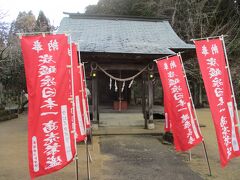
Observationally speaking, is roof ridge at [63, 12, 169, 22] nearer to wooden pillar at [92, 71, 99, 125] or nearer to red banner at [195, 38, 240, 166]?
wooden pillar at [92, 71, 99, 125]

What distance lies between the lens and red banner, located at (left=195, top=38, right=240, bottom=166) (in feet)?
20.1

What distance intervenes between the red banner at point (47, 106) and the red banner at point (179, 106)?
9.84ft

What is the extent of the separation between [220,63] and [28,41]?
149 inches

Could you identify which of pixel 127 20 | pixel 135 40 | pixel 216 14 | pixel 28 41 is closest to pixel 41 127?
pixel 28 41

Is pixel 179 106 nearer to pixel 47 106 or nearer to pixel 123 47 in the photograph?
pixel 47 106

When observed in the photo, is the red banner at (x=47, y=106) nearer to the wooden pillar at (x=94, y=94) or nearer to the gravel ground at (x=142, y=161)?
the gravel ground at (x=142, y=161)

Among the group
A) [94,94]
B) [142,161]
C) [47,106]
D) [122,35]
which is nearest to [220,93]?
[142,161]

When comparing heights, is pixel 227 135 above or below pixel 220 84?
below

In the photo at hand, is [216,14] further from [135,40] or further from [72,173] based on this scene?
[72,173]

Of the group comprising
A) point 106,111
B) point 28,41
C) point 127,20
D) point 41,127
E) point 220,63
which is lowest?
point 106,111

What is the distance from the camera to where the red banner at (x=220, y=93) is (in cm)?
613

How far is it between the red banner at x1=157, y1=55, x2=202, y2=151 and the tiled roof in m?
4.01

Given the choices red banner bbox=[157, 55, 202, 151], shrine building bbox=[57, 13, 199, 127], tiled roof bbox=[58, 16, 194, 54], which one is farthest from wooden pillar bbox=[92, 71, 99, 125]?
red banner bbox=[157, 55, 202, 151]

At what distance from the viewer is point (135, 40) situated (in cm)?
1396
